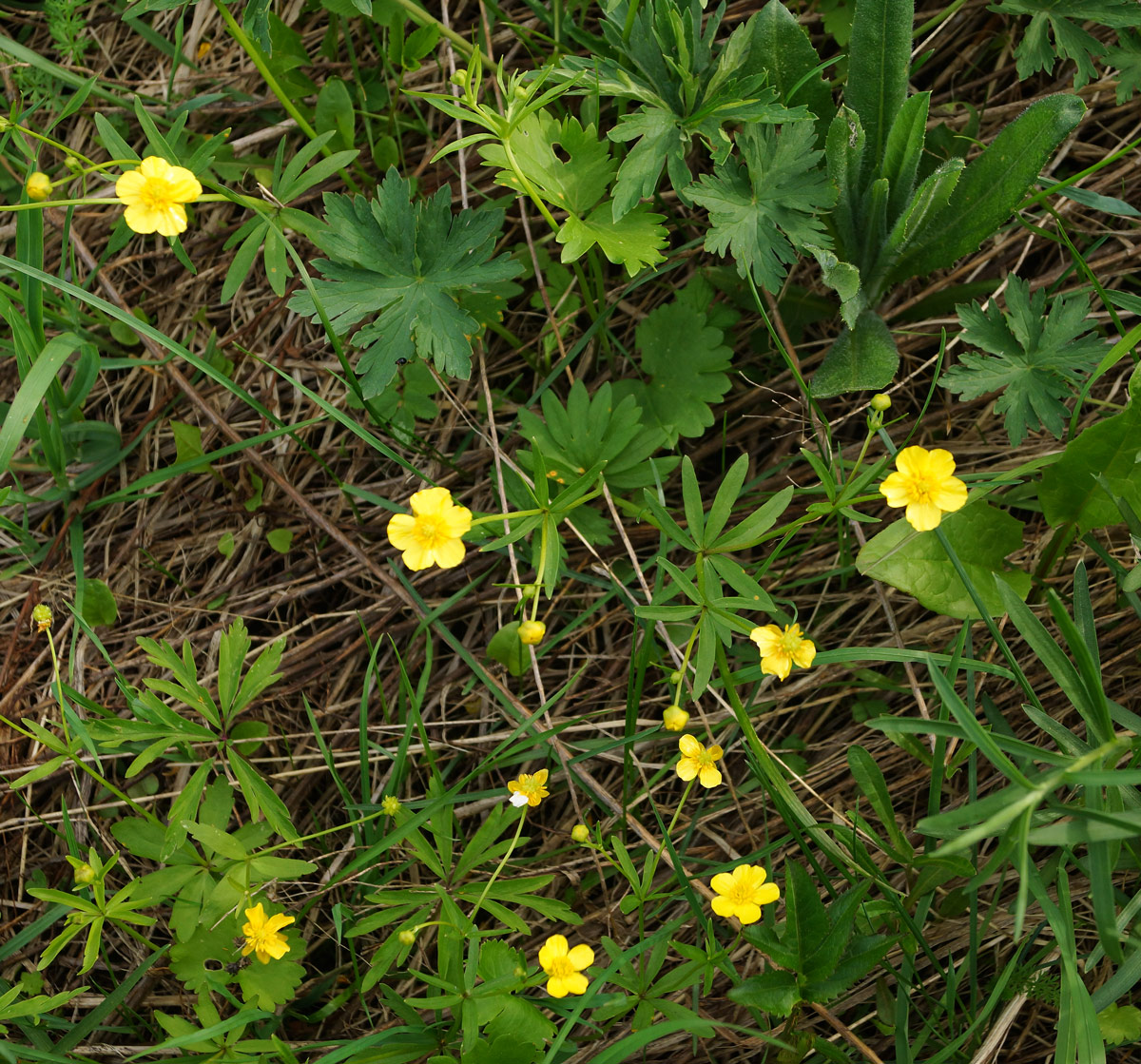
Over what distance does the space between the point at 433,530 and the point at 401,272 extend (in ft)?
2.55

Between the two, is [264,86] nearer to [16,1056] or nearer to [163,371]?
[163,371]

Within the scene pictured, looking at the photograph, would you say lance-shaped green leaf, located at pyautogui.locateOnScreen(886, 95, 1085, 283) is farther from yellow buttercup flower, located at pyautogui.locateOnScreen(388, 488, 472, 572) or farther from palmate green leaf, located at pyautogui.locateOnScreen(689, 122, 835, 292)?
yellow buttercup flower, located at pyautogui.locateOnScreen(388, 488, 472, 572)

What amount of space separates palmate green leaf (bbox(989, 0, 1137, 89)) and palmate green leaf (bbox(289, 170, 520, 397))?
4.37 ft

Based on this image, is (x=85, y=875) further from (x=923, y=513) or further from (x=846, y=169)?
(x=846, y=169)

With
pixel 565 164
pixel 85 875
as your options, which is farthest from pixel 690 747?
pixel 565 164

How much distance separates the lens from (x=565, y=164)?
89.5 inches

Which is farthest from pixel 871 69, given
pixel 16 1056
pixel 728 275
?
pixel 16 1056

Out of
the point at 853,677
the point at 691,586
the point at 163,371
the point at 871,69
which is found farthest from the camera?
the point at 163,371

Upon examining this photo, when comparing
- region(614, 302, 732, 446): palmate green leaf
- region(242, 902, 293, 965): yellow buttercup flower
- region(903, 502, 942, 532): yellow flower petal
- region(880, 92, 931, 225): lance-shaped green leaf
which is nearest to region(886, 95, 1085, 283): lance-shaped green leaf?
region(880, 92, 931, 225): lance-shaped green leaf

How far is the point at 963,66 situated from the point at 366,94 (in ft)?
5.59

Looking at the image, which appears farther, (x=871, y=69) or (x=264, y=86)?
(x=264, y=86)

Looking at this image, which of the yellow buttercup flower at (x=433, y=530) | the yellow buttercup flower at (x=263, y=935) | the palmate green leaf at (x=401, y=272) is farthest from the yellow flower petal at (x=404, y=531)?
the yellow buttercup flower at (x=263, y=935)

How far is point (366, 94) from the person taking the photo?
2.80 meters

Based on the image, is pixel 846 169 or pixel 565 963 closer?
pixel 565 963
